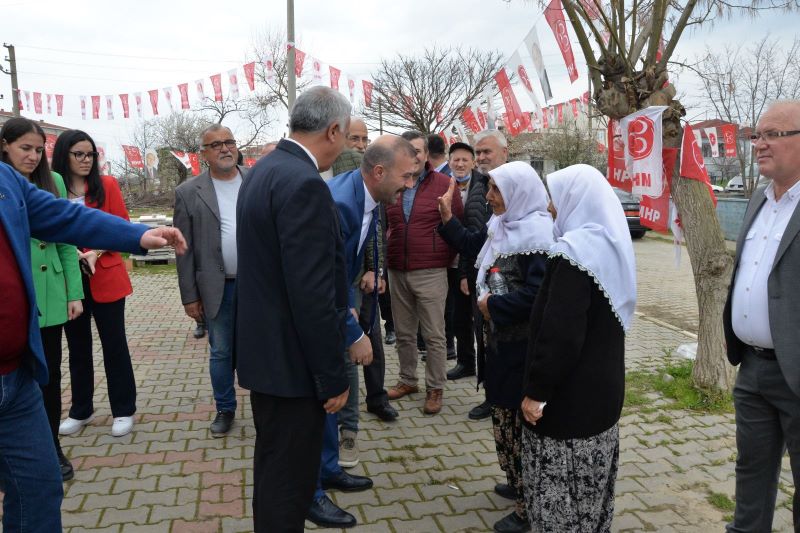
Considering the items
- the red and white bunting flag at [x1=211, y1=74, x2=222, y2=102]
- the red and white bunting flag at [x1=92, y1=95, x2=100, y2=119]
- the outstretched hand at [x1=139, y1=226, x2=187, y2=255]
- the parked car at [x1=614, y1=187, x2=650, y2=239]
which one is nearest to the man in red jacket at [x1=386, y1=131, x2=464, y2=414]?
the outstretched hand at [x1=139, y1=226, x2=187, y2=255]

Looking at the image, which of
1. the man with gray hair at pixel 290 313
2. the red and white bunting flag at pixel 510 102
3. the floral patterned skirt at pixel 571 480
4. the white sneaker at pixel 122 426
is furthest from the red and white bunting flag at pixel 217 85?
the floral patterned skirt at pixel 571 480

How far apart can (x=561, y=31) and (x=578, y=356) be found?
207 inches

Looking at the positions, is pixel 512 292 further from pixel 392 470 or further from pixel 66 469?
pixel 66 469

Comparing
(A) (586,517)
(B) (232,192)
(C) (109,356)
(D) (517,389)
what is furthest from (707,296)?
(C) (109,356)

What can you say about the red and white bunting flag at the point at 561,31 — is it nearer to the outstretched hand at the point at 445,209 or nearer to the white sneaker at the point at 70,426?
the outstretched hand at the point at 445,209

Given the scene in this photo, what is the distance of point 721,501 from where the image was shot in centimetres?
321

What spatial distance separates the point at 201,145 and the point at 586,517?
334 cm

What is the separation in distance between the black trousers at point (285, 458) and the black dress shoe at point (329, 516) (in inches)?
32.8

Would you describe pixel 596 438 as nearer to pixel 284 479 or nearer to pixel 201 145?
pixel 284 479

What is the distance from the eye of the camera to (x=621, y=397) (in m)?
2.38

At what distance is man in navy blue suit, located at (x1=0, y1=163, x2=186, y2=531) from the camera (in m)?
1.94

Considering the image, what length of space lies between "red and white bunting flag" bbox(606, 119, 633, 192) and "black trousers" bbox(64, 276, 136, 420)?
3968mm

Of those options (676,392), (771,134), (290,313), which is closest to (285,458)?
(290,313)

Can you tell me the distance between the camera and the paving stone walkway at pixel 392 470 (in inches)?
120
